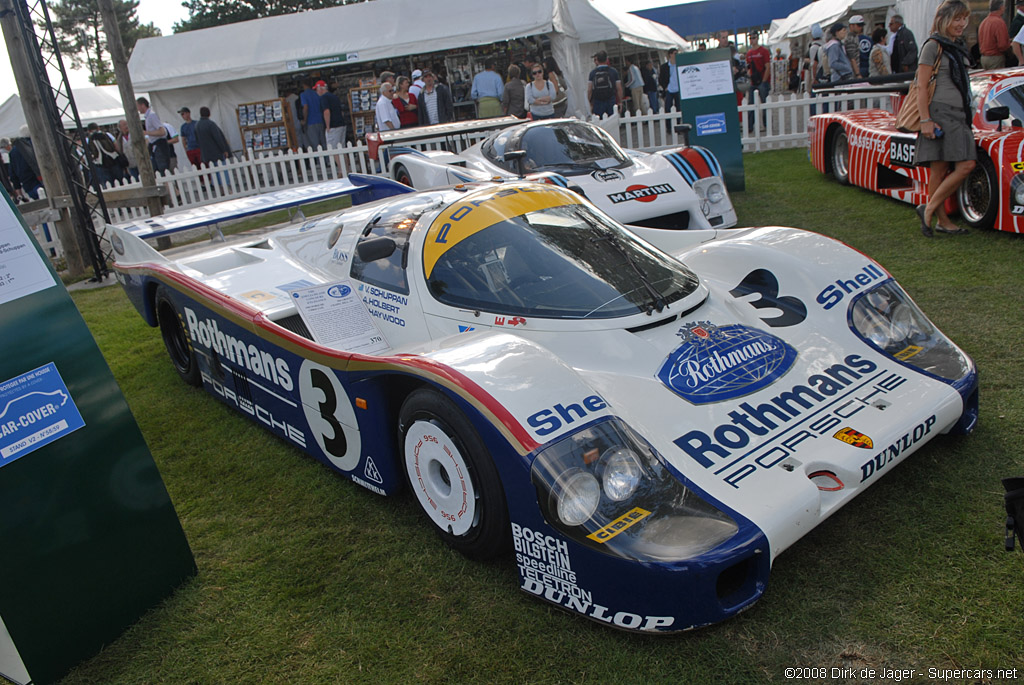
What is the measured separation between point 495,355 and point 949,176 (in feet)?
16.8

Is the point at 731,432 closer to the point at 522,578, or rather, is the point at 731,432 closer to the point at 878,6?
the point at 522,578

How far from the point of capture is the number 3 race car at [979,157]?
19.0 ft

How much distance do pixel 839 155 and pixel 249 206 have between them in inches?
262

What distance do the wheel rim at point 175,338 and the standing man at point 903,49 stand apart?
12.5 meters

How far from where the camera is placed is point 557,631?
239cm

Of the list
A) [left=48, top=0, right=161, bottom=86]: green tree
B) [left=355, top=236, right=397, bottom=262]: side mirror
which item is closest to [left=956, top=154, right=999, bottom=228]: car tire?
[left=355, top=236, right=397, bottom=262]: side mirror

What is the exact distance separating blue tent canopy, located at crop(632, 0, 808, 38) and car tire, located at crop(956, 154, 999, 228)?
966 inches

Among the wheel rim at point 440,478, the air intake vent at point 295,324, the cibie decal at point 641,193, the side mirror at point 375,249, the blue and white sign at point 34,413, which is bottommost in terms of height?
→ the wheel rim at point 440,478

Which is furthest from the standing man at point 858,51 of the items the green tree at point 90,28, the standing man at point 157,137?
the green tree at point 90,28

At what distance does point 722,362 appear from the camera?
291 cm

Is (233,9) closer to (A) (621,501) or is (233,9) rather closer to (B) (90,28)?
(B) (90,28)

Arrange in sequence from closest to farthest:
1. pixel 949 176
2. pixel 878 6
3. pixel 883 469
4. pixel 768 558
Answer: pixel 768 558
pixel 883 469
pixel 949 176
pixel 878 6

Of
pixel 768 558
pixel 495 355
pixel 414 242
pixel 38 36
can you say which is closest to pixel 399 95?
pixel 38 36

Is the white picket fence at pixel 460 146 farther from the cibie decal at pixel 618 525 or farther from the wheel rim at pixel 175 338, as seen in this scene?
the cibie decal at pixel 618 525
